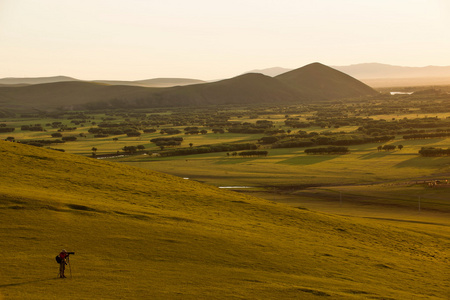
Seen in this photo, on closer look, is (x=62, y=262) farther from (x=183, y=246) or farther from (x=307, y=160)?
(x=307, y=160)

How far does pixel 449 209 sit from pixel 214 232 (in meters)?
34.8

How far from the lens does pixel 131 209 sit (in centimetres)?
3688

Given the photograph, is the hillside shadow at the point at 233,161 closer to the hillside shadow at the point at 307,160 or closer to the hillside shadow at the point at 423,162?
the hillside shadow at the point at 307,160

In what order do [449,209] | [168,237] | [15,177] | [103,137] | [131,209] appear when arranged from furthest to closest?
[103,137]
[449,209]
[15,177]
[131,209]
[168,237]

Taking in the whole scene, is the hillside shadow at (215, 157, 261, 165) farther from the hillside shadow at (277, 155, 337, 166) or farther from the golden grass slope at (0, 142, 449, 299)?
the golden grass slope at (0, 142, 449, 299)

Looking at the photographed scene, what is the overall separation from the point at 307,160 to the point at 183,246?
69140 mm

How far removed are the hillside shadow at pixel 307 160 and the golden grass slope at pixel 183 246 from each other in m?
45.3

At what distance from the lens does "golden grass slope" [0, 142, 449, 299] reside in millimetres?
22828

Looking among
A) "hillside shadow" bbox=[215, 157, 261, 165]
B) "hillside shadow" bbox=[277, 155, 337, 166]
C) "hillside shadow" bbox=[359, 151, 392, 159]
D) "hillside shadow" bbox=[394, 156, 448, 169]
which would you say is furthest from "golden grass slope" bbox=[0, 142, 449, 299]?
"hillside shadow" bbox=[359, 151, 392, 159]

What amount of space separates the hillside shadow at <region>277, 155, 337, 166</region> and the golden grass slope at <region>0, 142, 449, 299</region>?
45.3 m

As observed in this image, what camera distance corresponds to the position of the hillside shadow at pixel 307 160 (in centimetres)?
9256

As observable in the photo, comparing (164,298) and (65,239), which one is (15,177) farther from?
(164,298)

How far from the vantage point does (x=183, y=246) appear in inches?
1147

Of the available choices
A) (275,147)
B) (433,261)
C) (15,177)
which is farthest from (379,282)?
(275,147)
